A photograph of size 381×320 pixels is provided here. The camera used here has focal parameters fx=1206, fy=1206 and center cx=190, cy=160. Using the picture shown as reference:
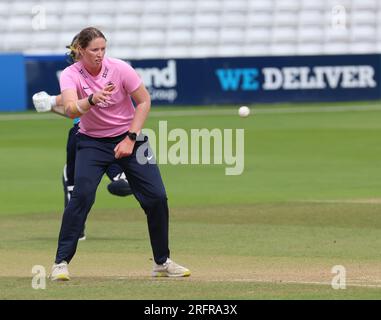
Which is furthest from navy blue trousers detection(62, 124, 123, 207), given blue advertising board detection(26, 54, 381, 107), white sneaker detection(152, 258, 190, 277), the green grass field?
blue advertising board detection(26, 54, 381, 107)

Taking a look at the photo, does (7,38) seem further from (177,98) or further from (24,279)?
(24,279)

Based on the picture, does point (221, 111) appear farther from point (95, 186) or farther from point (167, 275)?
point (95, 186)

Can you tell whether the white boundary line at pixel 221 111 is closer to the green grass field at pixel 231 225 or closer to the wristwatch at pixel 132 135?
the green grass field at pixel 231 225

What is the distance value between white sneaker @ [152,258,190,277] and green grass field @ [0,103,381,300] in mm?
96

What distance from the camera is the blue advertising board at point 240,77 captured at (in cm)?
3672

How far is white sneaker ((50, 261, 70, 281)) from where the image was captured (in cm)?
973

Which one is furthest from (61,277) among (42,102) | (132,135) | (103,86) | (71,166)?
(71,166)

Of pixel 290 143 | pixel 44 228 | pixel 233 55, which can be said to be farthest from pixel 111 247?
pixel 233 55

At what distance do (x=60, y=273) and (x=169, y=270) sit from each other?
→ 0.94 m

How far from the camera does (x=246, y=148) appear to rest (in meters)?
24.2

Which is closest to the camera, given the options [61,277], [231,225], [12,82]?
→ [61,277]

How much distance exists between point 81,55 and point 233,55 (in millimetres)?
30302

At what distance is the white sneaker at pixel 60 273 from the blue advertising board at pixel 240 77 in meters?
26.9

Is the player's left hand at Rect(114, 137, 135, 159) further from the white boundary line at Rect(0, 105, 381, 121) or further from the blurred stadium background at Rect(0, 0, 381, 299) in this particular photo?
the white boundary line at Rect(0, 105, 381, 121)
